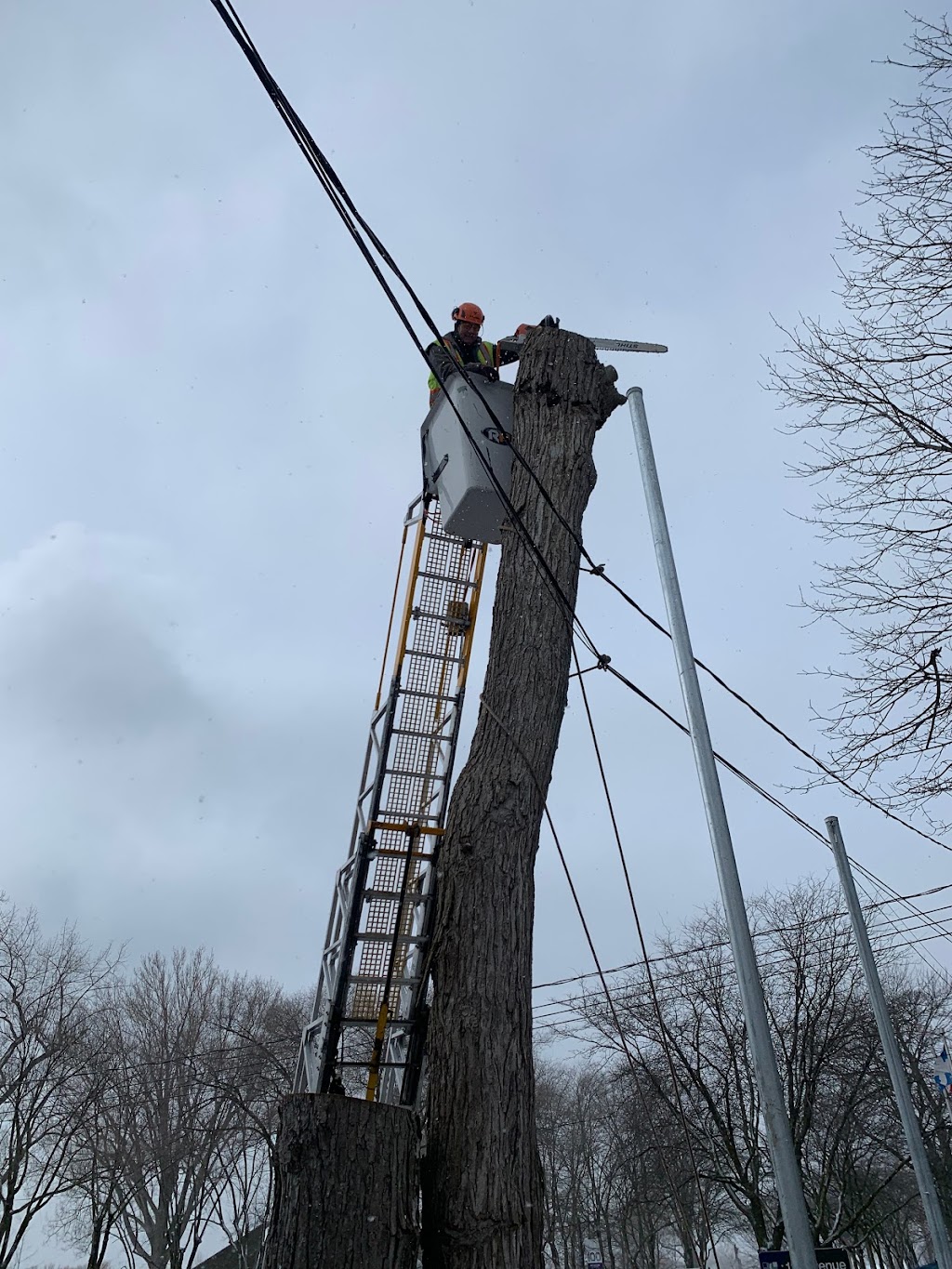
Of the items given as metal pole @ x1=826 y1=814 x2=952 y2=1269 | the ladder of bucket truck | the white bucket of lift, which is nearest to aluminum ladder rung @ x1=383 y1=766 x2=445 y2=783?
the ladder of bucket truck

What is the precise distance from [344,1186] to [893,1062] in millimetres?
10062

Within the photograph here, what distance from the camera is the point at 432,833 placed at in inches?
318

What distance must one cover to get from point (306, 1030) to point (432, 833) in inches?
76.2

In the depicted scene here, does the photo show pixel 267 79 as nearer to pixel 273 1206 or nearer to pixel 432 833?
pixel 273 1206

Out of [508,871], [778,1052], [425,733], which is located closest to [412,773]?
[425,733]

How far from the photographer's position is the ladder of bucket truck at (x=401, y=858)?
7.48m

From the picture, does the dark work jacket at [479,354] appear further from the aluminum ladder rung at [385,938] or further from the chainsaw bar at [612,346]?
the aluminum ladder rung at [385,938]

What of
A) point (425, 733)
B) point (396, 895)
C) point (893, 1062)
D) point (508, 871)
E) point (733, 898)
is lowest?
point (508, 871)

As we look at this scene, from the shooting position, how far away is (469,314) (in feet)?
25.1

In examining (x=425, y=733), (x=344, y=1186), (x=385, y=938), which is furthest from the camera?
(x=425, y=733)

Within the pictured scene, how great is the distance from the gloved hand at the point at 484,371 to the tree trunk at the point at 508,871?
4.02 feet

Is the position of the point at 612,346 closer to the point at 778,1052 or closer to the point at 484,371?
the point at 484,371

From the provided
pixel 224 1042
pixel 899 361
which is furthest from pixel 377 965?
pixel 224 1042

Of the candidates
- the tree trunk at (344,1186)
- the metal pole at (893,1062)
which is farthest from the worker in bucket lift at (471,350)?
the metal pole at (893,1062)
